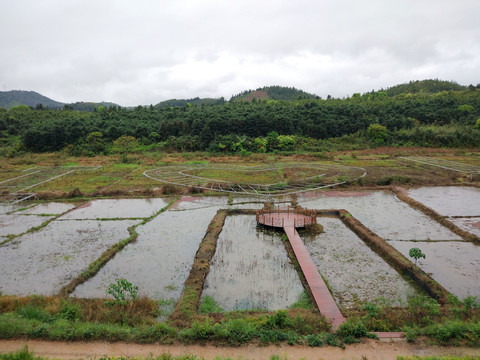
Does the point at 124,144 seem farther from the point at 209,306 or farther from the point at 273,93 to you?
the point at 273,93

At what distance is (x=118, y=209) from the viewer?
18484 millimetres

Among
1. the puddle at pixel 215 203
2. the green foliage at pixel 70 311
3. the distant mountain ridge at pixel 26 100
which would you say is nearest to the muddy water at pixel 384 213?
the puddle at pixel 215 203

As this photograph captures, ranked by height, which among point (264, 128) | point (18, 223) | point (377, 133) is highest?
point (264, 128)

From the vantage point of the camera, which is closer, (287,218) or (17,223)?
(287,218)

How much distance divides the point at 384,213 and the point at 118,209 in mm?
14894

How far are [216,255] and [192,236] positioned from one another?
238cm

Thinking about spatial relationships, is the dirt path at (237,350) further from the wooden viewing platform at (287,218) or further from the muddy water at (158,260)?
the wooden viewing platform at (287,218)

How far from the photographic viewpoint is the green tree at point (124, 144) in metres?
38.7

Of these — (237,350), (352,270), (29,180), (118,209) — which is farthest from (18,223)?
(352,270)

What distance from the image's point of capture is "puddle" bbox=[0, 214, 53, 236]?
14929 millimetres

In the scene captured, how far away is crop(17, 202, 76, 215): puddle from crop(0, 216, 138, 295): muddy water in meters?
2.37

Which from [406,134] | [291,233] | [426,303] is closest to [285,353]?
[426,303]

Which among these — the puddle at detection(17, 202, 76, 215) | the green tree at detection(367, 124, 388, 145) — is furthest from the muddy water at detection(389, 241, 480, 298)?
the green tree at detection(367, 124, 388, 145)

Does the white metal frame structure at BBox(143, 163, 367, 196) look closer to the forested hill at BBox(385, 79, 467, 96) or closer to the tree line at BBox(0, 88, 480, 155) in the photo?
the tree line at BBox(0, 88, 480, 155)
